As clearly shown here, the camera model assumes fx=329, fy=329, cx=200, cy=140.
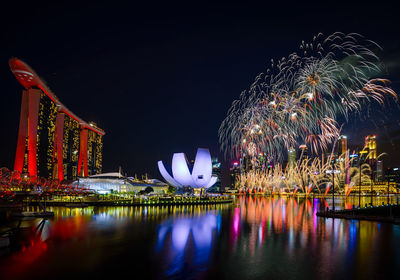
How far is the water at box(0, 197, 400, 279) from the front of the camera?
27.2ft

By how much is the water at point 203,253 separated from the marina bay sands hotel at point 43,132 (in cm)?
3110

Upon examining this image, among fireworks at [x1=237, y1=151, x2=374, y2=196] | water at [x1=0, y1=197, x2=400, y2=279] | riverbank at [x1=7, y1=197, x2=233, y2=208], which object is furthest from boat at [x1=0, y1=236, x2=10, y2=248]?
fireworks at [x1=237, y1=151, x2=374, y2=196]

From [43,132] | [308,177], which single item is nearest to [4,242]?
[43,132]

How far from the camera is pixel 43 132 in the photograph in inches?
2110

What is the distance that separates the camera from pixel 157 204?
3253 cm

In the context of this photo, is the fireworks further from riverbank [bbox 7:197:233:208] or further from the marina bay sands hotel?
the marina bay sands hotel

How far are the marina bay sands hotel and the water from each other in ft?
102

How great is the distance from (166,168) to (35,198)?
20.7 m

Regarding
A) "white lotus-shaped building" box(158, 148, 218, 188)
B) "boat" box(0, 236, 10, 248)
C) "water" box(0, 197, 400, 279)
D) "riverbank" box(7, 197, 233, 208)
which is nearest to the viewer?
"water" box(0, 197, 400, 279)

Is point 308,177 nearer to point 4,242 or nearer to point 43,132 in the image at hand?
point 43,132

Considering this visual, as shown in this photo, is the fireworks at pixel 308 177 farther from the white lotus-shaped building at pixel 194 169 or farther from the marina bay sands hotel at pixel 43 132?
the marina bay sands hotel at pixel 43 132

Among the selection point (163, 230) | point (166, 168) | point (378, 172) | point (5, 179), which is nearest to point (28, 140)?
point (5, 179)

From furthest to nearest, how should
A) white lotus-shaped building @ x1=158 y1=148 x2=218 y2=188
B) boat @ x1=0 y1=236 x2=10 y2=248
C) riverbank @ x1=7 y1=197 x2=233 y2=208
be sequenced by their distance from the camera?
white lotus-shaped building @ x1=158 y1=148 x2=218 y2=188 < riverbank @ x1=7 y1=197 x2=233 y2=208 < boat @ x1=0 y1=236 x2=10 y2=248

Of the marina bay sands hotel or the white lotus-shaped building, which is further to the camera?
the white lotus-shaped building
